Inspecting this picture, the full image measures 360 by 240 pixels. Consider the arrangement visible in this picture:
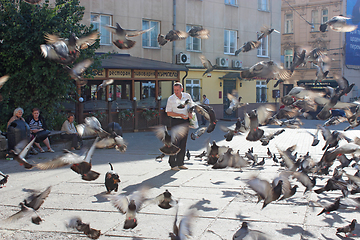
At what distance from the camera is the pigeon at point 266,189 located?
421 cm

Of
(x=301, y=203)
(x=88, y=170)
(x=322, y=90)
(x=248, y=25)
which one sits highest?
(x=248, y=25)

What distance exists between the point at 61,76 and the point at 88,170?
21.8 feet

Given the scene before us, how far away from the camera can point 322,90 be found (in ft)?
18.6

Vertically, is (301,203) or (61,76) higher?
(61,76)

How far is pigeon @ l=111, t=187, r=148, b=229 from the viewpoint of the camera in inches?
158

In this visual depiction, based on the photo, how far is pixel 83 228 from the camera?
3938mm

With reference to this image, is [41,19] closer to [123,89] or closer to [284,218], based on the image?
[284,218]

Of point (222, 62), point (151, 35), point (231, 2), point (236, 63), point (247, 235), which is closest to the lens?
point (247, 235)

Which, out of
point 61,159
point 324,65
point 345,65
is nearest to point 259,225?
point 61,159

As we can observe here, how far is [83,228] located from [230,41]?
23104 millimetres

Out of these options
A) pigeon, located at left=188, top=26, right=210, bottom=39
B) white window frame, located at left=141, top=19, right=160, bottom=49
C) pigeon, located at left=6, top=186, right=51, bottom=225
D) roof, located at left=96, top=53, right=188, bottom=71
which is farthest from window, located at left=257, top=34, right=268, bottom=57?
pigeon, located at left=6, top=186, right=51, bottom=225

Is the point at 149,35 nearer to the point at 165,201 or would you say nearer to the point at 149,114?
the point at 149,114

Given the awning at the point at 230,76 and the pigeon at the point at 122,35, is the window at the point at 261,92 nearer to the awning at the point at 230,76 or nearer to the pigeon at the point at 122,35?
the awning at the point at 230,76

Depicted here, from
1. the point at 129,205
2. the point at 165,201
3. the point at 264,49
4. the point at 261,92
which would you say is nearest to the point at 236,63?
the point at 261,92
